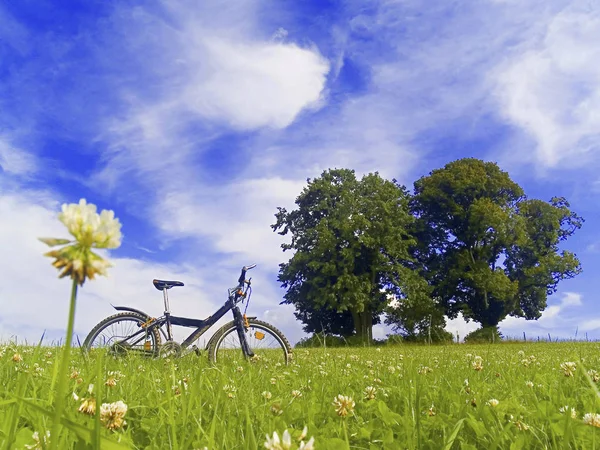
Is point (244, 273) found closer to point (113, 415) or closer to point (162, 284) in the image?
point (162, 284)

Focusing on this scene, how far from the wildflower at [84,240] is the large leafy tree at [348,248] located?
101 feet

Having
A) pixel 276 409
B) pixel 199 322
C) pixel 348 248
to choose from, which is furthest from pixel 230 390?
pixel 348 248

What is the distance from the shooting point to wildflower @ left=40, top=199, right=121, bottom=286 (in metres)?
0.92

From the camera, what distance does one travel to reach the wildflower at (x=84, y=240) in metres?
0.92

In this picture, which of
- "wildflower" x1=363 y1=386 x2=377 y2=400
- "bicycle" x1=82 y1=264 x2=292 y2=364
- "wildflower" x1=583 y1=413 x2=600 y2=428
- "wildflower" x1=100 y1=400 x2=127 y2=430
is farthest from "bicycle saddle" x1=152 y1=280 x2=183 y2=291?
"wildflower" x1=583 y1=413 x2=600 y2=428

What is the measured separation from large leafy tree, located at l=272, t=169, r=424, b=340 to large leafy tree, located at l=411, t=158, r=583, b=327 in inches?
142

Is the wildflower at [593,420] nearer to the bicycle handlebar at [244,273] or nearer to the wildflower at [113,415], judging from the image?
the wildflower at [113,415]

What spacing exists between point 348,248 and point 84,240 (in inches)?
1294

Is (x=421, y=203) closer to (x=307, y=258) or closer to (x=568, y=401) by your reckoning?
(x=307, y=258)

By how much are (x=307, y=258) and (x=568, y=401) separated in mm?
30081

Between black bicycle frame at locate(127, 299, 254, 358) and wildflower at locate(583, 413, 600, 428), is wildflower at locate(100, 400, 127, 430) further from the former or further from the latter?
black bicycle frame at locate(127, 299, 254, 358)

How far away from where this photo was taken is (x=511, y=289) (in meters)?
35.6

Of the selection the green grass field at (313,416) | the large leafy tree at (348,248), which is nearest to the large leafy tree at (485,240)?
the large leafy tree at (348,248)

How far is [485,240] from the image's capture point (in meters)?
38.0
